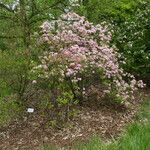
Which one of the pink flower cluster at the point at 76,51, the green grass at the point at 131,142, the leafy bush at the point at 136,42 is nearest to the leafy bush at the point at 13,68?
the pink flower cluster at the point at 76,51

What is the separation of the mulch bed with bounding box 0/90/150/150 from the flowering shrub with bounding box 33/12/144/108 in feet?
1.68

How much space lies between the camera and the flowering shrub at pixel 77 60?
9.08 metres

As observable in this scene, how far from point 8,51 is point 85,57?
1.41 metres

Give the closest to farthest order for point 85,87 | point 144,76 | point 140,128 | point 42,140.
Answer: point 140,128, point 42,140, point 85,87, point 144,76

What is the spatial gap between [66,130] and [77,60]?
1.27 m

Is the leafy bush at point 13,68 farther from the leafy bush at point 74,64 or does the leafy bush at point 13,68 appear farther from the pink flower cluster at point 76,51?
the pink flower cluster at point 76,51

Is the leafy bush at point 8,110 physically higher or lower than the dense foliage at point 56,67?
lower

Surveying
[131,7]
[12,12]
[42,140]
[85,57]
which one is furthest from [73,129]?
[131,7]

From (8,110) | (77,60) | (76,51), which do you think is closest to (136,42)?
(76,51)

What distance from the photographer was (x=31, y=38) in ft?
32.7

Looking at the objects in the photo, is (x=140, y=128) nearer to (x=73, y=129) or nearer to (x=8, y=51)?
(x=73, y=129)

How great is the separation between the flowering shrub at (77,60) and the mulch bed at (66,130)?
1.68 feet

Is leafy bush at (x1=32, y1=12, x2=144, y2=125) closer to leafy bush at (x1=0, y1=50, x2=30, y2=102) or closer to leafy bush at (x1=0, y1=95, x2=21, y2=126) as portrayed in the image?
leafy bush at (x1=0, y1=50, x2=30, y2=102)

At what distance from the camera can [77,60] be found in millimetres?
9172
